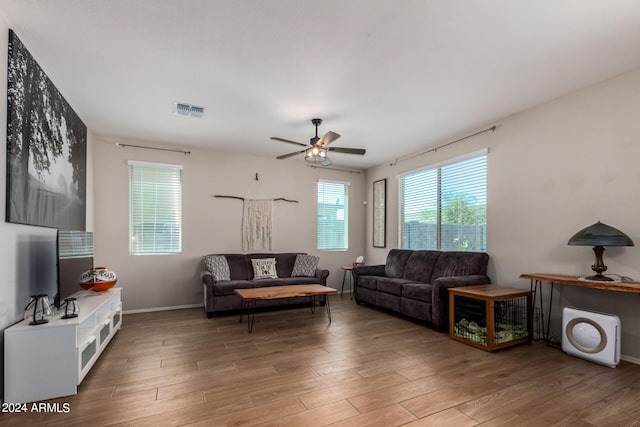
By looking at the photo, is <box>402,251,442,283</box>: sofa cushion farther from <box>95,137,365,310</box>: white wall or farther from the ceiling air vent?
the ceiling air vent

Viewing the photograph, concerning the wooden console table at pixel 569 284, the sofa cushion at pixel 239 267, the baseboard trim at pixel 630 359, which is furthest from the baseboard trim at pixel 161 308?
the baseboard trim at pixel 630 359

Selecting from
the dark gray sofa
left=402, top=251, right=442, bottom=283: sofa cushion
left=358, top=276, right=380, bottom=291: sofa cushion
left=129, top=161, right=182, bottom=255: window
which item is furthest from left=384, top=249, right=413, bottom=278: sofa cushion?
left=129, top=161, right=182, bottom=255: window

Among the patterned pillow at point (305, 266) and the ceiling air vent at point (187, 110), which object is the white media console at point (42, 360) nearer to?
the ceiling air vent at point (187, 110)

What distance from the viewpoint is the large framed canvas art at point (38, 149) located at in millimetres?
2385

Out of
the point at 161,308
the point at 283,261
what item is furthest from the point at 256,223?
the point at 161,308

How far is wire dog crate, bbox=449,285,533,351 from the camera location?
335cm

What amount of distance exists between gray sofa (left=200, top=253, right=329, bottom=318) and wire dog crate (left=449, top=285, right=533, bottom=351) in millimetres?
2211

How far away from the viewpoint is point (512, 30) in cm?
240

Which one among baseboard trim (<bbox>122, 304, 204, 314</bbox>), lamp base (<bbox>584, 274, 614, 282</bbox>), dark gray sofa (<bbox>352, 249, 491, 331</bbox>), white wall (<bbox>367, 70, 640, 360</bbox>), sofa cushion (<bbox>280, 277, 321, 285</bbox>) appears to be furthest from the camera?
sofa cushion (<bbox>280, 277, 321, 285</bbox>)

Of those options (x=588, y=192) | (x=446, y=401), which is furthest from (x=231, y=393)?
(x=588, y=192)

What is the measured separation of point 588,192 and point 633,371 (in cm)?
168

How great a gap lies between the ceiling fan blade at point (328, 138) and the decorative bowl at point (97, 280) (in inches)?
114

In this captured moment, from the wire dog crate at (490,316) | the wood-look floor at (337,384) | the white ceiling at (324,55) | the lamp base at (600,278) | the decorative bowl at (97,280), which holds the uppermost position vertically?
the white ceiling at (324,55)

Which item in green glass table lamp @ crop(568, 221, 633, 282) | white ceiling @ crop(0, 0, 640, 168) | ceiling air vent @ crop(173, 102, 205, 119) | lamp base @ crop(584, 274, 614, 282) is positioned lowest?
lamp base @ crop(584, 274, 614, 282)
